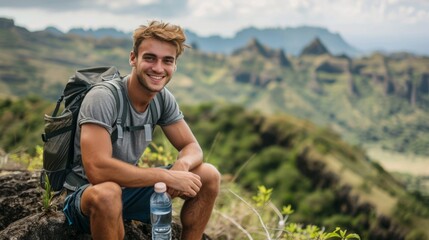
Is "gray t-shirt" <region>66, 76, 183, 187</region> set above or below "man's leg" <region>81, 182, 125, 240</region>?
above

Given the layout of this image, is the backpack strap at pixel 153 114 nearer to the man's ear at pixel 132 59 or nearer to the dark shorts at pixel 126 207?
the man's ear at pixel 132 59

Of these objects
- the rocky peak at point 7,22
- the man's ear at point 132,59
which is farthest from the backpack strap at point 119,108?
the rocky peak at point 7,22

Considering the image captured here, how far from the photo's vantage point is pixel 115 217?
3.05 meters

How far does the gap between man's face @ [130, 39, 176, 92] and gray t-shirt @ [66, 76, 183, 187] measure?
0.20 metres

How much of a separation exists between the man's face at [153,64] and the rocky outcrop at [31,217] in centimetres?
127

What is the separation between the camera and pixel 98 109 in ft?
10.5

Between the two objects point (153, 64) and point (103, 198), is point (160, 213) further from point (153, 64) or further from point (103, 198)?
point (153, 64)

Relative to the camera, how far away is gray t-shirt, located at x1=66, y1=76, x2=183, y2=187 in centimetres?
320

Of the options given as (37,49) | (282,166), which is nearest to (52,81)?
(37,49)

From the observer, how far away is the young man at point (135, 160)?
3096 millimetres

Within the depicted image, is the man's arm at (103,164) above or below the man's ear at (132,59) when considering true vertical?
below

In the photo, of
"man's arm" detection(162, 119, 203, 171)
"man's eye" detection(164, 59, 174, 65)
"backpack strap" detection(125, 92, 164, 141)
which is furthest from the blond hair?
"man's arm" detection(162, 119, 203, 171)

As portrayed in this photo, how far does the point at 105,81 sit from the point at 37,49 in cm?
20275

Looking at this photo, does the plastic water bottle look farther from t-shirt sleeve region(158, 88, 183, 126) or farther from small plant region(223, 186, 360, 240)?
small plant region(223, 186, 360, 240)
